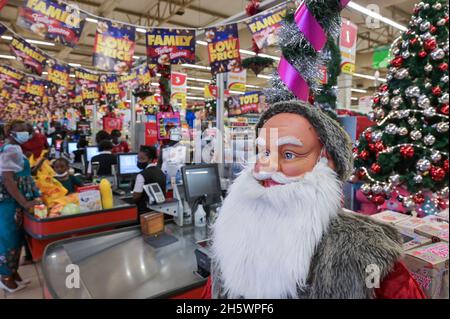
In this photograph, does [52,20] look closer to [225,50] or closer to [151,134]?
[225,50]

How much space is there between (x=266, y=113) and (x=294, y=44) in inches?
20.3

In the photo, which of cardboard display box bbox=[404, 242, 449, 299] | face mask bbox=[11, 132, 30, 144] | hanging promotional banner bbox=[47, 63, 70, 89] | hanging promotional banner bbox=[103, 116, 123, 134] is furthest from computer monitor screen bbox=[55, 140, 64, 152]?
cardboard display box bbox=[404, 242, 449, 299]

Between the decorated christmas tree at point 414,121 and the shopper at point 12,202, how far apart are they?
3144 mm

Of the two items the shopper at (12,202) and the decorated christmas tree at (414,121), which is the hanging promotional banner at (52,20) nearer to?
the shopper at (12,202)

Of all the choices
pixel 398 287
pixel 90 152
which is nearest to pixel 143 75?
pixel 90 152

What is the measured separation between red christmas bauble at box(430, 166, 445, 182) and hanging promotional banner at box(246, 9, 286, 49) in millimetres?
2446

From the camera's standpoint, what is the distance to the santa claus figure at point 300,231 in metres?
0.95

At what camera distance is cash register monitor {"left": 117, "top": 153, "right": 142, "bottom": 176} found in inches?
199

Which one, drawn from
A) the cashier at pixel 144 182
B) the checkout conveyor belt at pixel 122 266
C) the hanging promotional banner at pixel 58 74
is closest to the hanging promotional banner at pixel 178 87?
the hanging promotional banner at pixel 58 74

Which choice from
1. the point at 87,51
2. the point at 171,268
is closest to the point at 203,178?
Result: the point at 171,268

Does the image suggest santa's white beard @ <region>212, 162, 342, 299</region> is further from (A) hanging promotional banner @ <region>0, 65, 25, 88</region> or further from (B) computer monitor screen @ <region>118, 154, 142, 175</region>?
(A) hanging promotional banner @ <region>0, 65, 25, 88</region>

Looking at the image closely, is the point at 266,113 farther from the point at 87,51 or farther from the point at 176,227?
the point at 87,51

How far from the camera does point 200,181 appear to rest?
2.60 meters
